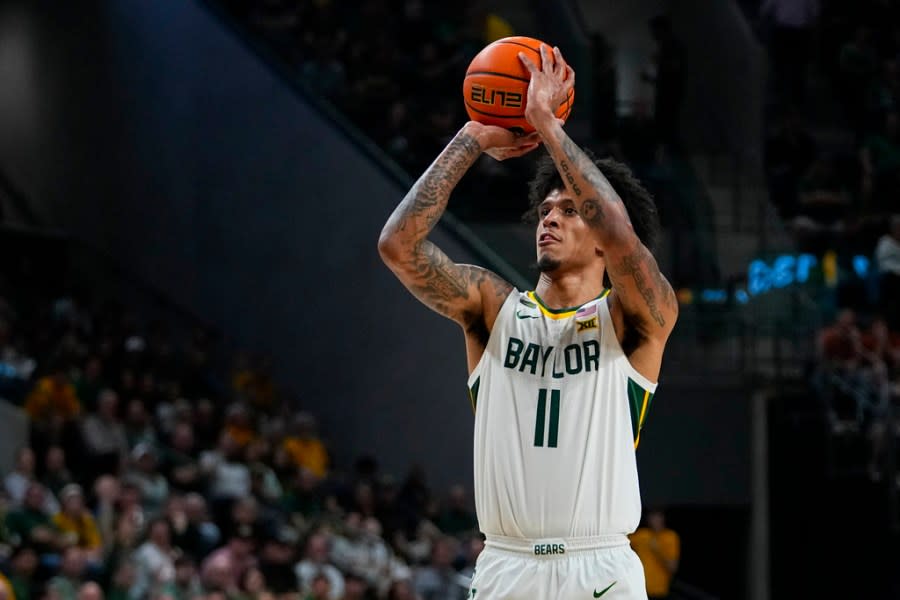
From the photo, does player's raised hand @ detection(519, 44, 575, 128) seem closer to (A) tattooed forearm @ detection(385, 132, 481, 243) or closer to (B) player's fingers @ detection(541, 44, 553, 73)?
(B) player's fingers @ detection(541, 44, 553, 73)

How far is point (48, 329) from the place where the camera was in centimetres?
1725

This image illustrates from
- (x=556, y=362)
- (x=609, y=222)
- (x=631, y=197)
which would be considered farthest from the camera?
(x=631, y=197)

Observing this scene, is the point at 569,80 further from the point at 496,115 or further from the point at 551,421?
the point at 551,421

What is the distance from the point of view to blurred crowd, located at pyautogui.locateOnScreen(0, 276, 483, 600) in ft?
39.0

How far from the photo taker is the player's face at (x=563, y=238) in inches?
212

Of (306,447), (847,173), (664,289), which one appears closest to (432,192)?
(664,289)

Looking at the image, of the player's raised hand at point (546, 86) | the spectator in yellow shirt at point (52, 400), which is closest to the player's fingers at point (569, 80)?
the player's raised hand at point (546, 86)

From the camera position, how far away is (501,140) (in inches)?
213

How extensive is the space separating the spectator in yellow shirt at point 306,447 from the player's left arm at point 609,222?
→ 11198mm

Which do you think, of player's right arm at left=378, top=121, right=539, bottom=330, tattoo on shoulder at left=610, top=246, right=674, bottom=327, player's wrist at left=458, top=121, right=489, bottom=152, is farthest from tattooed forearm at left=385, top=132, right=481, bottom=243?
tattoo on shoulder at left=610, top=246, right=674, bottom=327

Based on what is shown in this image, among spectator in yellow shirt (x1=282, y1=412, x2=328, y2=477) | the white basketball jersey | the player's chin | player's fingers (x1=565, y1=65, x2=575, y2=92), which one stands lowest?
the white basketball jersey

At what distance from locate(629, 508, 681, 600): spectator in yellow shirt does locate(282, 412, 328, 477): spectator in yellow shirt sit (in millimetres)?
3838

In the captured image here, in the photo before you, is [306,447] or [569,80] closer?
[569,80]

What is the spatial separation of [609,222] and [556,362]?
1.78ft
